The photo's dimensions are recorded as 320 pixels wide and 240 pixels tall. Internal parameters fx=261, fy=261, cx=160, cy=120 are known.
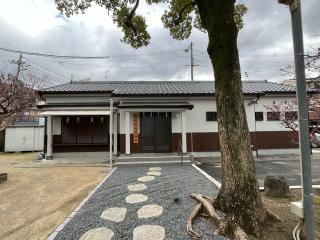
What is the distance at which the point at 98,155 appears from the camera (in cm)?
1523

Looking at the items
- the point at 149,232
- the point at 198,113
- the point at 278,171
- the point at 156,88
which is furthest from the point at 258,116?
Answer: the point at 149,232

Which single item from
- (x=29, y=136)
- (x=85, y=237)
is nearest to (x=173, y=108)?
(x=85, y=237)

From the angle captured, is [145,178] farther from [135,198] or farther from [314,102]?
[314,102]

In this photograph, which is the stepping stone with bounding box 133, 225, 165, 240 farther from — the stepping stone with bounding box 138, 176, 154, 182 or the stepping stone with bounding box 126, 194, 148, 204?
the stepping stone with bounding box 138, 176, 154, 182

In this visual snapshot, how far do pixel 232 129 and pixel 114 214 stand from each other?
2.93m

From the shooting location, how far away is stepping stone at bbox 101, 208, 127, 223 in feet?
16.7

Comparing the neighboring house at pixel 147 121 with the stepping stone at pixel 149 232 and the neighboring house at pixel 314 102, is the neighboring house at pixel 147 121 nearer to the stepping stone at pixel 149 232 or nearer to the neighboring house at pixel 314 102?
the stepping stone at pixel 149 232

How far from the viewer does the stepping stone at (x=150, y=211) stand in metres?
5.28

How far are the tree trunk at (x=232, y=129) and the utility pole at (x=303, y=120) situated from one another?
0.97m

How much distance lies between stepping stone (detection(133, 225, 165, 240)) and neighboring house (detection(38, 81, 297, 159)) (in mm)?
8852

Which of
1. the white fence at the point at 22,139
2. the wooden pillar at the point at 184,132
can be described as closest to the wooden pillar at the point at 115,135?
the wooden pillar at the point at 184,132

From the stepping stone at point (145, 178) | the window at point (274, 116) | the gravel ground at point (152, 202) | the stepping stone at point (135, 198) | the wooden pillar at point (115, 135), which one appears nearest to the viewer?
the gravel ground at point (152, 202)

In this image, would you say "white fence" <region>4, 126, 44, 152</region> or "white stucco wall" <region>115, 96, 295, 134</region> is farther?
"white fence" <region>4, 126, 44, 152</region>

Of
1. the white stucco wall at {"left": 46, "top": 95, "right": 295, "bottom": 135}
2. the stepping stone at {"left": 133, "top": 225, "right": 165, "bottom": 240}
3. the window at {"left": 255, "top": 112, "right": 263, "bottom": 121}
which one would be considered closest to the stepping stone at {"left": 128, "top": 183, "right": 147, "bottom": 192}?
the stepping stone at {"left": 133, "top": 225, "right": 165, "bottom": 240}
